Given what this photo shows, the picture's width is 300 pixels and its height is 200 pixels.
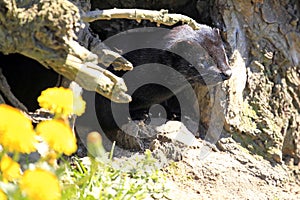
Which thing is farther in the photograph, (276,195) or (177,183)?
(276,195)

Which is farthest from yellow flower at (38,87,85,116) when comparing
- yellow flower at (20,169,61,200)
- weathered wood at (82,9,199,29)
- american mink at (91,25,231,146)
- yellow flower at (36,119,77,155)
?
american mink at (91,25,231,146)

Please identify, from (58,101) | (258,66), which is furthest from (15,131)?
(258,66)

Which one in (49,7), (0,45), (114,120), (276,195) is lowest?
(276,195)

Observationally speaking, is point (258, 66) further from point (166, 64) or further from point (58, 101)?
point (58, 101)

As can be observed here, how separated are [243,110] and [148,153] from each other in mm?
1405

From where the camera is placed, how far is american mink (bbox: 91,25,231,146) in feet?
13.6

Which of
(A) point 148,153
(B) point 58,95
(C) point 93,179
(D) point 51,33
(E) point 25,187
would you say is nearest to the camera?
(E) point 25,187

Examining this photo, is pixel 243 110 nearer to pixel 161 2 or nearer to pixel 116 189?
pixel 161 2

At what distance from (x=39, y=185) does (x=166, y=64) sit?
3002mm

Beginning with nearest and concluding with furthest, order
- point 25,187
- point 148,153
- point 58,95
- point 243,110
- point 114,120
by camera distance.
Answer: point 25,187, point 58,95, point 148,153, point 114,120, point 243,110

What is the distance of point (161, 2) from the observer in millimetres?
4961

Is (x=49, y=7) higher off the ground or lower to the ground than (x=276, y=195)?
higher

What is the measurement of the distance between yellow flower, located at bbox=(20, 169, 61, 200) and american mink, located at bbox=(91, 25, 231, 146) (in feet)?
9.33

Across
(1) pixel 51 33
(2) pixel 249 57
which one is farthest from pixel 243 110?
(1) pixel 51 33
